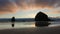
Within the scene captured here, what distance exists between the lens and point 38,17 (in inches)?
2188

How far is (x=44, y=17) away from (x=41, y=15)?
127 cm

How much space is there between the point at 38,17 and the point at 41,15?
1.28m

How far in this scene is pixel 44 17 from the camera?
182ft

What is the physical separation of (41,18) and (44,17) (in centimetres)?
117

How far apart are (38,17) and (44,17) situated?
212 cm

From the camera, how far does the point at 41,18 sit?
5506cm

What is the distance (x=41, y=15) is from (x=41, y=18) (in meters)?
1.14

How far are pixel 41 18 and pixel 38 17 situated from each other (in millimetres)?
1196

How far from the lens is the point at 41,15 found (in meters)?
55.5
